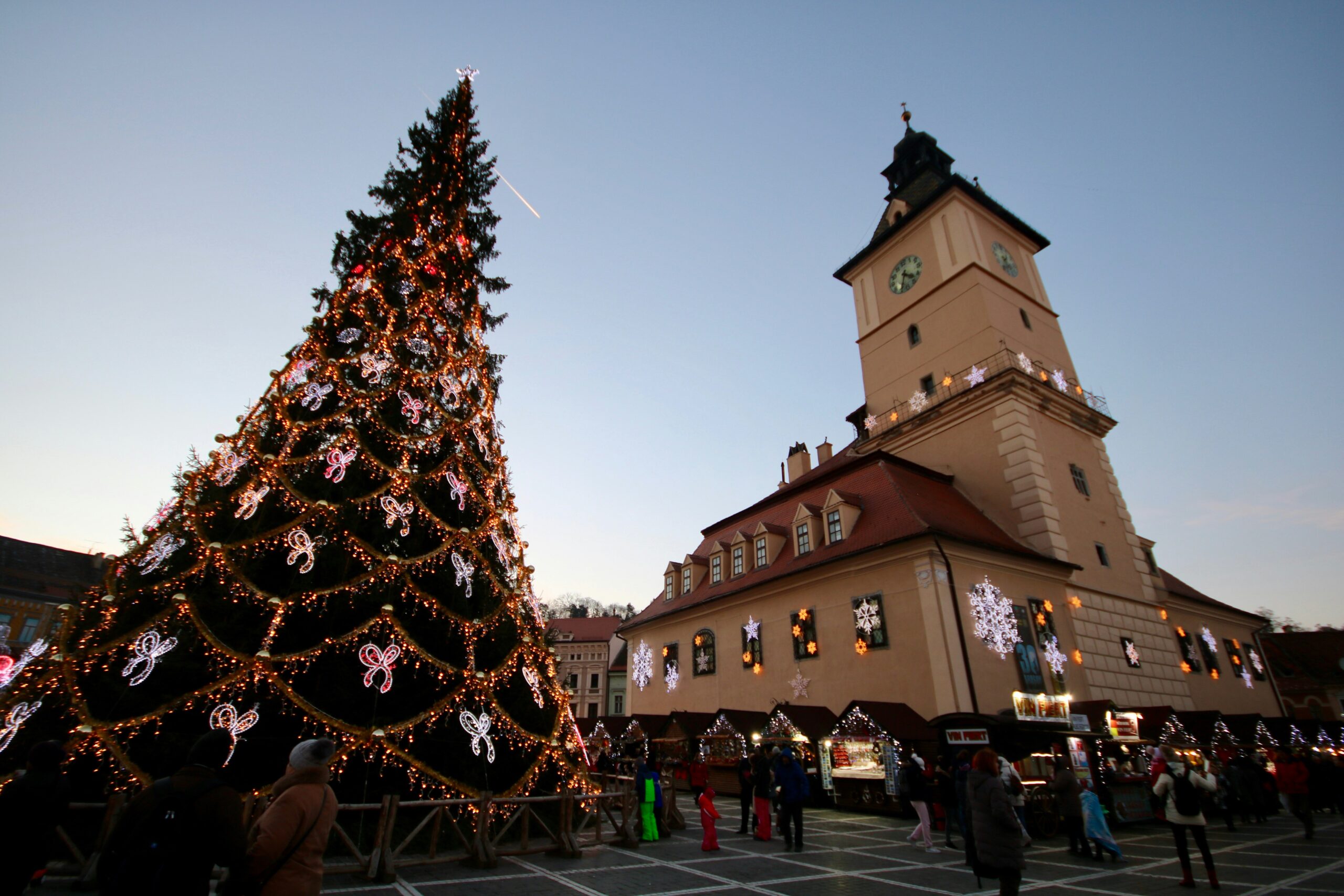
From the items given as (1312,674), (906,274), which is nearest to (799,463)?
(906,274)

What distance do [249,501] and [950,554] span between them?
17497mm

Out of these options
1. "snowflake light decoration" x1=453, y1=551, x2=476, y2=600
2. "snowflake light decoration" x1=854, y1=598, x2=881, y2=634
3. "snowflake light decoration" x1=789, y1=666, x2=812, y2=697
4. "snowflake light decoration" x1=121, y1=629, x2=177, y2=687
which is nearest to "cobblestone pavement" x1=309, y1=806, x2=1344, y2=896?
"snowflake light decoration" x1=121, y1=629, x2=177, y2=687

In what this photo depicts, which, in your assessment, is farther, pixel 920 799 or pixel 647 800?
pixel 920 799

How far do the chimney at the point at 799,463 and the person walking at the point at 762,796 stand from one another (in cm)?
2298

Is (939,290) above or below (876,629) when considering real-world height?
above

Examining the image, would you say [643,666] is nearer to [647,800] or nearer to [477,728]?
[647,800]

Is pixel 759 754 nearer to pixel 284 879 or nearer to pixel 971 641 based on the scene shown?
pixel 971 641

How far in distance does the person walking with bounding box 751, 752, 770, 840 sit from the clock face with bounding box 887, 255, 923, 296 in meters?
25.1

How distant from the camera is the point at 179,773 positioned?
3.40 metres

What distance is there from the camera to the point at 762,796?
11.9 m

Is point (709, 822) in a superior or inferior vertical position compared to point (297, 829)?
inferior

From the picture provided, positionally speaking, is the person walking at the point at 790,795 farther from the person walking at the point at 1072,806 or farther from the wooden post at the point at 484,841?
the wooden post at the point at 484,841

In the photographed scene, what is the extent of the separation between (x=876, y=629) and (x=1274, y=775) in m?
12.8

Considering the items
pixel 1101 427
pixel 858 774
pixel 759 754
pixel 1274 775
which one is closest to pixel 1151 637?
pixel 1274 775
